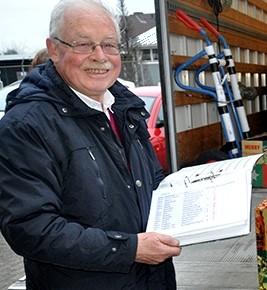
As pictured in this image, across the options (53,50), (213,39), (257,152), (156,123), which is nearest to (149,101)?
(156,123)

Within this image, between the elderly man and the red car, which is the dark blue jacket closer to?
the elderly man

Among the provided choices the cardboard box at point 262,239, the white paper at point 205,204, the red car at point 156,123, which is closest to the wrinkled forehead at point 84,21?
the white paper at point 205,204

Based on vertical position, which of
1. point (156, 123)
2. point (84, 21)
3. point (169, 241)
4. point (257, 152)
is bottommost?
point (257, 152)

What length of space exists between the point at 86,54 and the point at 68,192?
42 cm

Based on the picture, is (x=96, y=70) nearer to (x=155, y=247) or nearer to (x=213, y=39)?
(x=155, y=247)

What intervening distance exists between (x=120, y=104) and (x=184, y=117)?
3272 millimetres

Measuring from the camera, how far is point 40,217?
147 centimetres

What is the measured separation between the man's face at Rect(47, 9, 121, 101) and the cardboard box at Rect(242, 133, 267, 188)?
9.92 ft

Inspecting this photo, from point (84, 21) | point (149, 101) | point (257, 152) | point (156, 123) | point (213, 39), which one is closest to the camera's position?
point (84, 21)

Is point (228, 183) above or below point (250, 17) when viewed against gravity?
below

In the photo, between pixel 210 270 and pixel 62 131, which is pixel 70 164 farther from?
pixel 210 270

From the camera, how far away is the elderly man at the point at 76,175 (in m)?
1.48

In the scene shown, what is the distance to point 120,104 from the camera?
1.84m

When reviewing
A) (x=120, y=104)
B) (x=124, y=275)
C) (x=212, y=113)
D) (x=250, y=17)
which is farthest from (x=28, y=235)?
(x=250, y=17)
